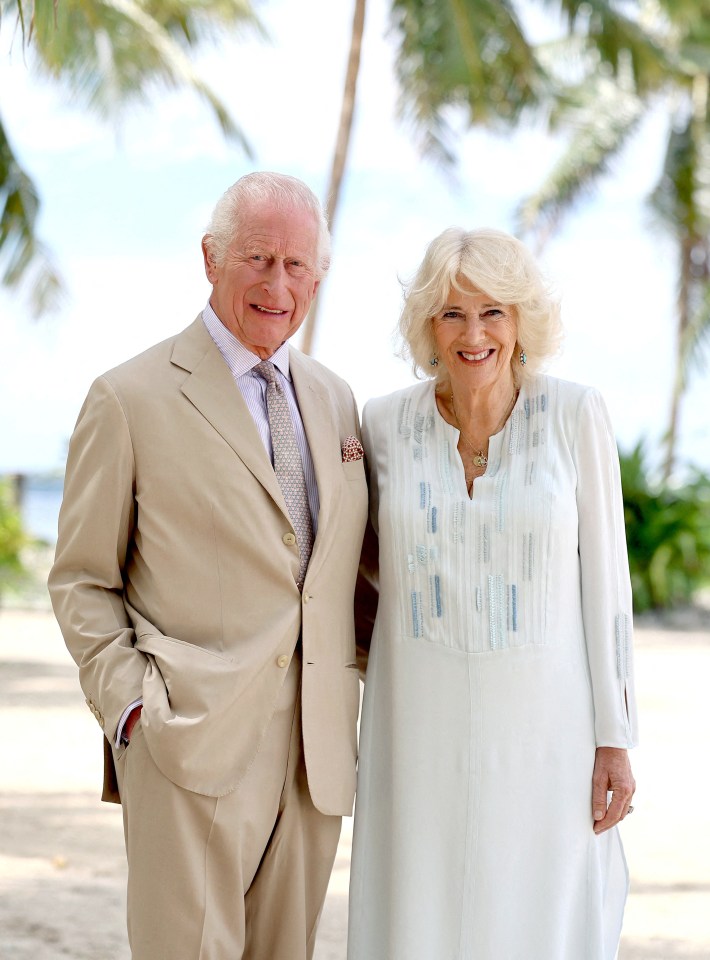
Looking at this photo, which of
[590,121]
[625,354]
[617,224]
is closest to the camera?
[590,121]

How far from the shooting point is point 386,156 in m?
94.1

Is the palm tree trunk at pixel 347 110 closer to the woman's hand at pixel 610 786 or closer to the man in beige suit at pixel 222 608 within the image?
the man in beige suit at pixel 222 608

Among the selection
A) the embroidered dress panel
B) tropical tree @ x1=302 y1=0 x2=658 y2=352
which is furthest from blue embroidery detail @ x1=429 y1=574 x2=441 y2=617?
tropical tree @ x1=302 y1=0 x2=658 y2=352

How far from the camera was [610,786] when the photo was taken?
10.7 ft

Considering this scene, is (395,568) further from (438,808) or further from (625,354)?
(625,354)

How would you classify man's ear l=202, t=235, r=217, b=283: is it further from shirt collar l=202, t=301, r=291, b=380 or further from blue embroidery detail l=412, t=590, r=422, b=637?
blue embroidery detail l=412, t=590, r=422, b=637

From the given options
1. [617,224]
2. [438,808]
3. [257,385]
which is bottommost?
[438,808]

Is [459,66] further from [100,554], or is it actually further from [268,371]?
[100,554]

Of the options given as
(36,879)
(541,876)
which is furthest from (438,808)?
(36,879)

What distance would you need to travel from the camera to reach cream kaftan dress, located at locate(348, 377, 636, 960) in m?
3.25

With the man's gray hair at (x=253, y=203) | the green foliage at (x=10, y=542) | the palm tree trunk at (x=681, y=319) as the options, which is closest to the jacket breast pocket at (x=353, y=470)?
the man's gray hair at (x=253, y=203)

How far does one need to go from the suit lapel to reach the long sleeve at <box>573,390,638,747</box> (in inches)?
31.3

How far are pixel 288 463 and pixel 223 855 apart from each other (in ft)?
3.23

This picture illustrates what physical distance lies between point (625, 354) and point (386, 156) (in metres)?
24.4
